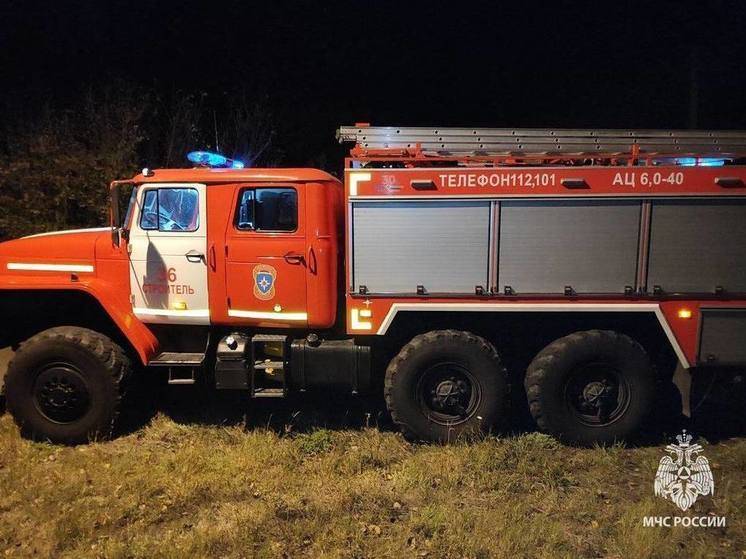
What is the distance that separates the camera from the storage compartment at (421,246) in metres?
4.67

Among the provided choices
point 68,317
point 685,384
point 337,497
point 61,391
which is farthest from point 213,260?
point 685,384

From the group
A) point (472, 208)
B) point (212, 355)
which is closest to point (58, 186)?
point (212, 355)

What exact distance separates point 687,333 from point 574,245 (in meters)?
1.23

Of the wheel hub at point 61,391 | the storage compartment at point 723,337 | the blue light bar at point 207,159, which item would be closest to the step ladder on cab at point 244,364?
the wheel hub at point 61,391

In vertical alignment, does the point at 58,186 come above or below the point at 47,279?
above

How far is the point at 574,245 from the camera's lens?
463cm

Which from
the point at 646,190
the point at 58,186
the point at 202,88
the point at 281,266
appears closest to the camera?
the point at 646,190

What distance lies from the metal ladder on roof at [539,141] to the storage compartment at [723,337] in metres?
1.41

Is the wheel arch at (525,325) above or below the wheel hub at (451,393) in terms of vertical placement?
above

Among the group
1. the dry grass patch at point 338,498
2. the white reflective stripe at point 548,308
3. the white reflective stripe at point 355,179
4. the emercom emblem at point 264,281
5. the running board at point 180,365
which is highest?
the white reflective stripe at point 355,179

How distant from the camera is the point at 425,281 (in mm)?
4742

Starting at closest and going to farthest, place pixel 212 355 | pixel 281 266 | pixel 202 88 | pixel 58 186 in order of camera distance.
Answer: pixel 281 266 → pixel 212 355 → pixel 58 186 → pixel 202 88

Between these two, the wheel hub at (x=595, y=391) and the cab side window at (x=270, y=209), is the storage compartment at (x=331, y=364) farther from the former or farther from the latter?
the wheel hub at (x=595, y=391)

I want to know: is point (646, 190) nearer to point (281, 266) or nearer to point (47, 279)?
point (281, 266)
